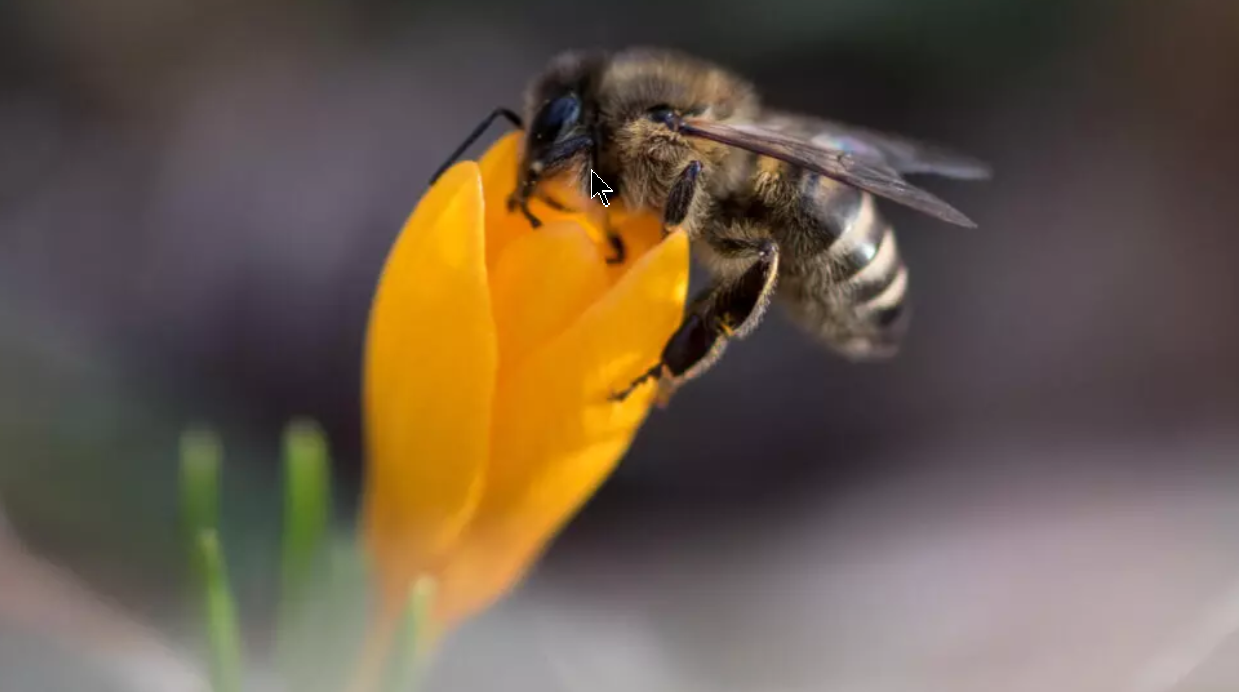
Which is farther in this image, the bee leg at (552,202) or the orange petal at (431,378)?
the bee leg at (552,202)

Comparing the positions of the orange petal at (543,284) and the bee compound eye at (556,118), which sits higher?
the bee compound eye at (556,118)

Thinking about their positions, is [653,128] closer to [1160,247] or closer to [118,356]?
[118,356]

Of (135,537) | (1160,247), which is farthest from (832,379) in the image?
(135,537)

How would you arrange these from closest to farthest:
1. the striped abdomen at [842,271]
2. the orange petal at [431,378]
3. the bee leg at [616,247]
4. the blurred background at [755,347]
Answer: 1. the orange petal at [431,378]
2. the bee leg at [616,247]
3. the striped abdomen at [842,271]
4. the blurred background at [755,347]

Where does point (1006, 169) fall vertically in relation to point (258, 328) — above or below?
above

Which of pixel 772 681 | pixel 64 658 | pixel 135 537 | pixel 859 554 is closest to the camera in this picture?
pixel 64 658

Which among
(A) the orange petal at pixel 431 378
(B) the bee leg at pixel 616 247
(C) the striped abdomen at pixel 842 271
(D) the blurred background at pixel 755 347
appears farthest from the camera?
(D) the blurred background at pixel 755 347

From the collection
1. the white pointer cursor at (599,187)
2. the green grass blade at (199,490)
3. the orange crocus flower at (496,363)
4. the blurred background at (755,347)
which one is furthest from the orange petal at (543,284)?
the blurred background at (755,347)

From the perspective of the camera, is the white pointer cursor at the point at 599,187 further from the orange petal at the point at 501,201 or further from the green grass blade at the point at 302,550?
the green grass blade at the point at 302,550
